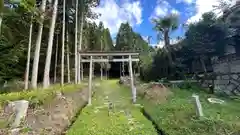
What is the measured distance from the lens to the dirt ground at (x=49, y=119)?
8.59 metres

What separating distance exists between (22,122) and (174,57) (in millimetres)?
24909

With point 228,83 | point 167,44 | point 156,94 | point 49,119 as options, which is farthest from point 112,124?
point 167,44

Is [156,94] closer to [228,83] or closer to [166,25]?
[228,83]

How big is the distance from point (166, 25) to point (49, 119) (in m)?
25.7

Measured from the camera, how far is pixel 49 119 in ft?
32.3

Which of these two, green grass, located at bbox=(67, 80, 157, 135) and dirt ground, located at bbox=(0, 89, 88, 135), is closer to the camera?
dirt ground, located at bbox=(0, 89, 88, 135)

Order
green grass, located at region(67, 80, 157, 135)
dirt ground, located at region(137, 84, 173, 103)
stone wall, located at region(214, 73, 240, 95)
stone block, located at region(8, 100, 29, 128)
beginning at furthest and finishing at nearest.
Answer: stone wall, located at region(214, 73, 240, 95), dirt ground, located at region(137, 84, 173, 103), green grass, located at region(67, 80, 157, 135), stone block, located at region(8, 100, 29, 128)

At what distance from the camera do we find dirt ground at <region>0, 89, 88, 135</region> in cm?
859

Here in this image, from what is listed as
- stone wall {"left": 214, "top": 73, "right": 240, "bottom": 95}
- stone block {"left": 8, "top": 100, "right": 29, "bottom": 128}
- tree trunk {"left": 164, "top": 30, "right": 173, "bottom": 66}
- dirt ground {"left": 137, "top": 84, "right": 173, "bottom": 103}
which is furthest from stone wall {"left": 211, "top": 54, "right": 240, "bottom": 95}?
stone block {"left": 8, "top": 100, "right": 29, "bottom": 128}

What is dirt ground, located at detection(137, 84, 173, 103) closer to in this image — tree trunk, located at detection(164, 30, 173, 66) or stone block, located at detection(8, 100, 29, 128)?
stone block, located at detection(8, 100, 29, 128)

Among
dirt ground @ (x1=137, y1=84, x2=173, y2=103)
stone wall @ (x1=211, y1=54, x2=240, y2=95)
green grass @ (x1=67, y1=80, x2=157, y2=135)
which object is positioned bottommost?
green grass @ (x1=67, y1=80, x2=157, y2=135)

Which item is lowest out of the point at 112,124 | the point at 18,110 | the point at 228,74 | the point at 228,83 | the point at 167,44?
the point at 112,124

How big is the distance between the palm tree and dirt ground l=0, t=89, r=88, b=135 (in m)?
22.0

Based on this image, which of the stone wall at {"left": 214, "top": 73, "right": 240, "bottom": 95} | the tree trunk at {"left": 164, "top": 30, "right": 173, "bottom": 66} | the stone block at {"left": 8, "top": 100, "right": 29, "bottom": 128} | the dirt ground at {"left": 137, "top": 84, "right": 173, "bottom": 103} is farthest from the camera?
the tree trunk at {"left": 164, "top": 30, "right": 173, "bottom": 66}
